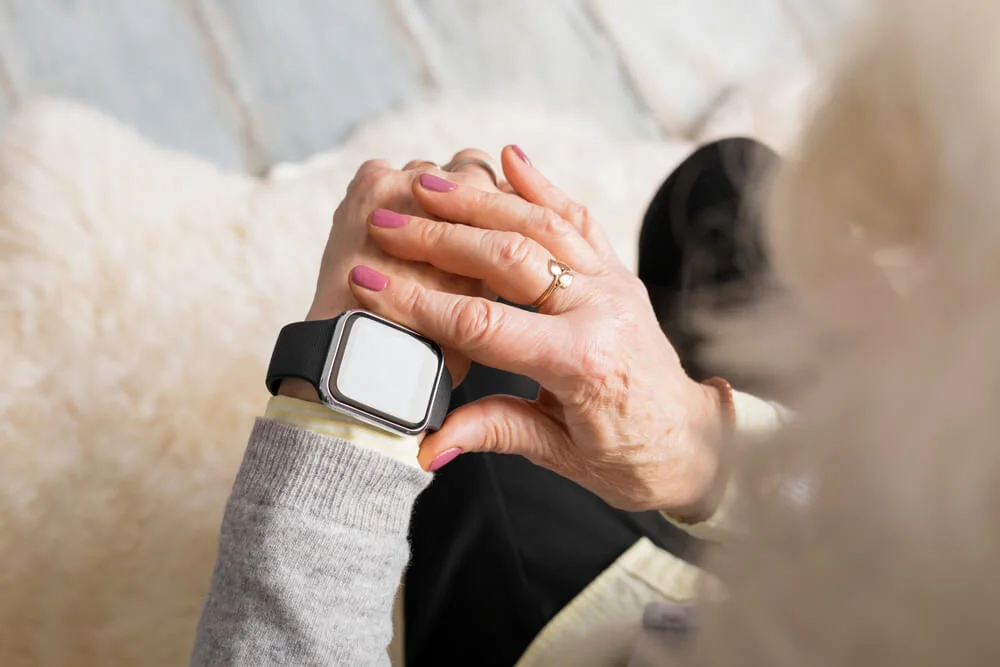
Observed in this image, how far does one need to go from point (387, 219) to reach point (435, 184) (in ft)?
0.13

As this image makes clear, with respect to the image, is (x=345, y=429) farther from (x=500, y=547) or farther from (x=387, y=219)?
(x=500, y=547)

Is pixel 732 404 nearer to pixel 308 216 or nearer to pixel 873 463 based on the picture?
pixel 873 463

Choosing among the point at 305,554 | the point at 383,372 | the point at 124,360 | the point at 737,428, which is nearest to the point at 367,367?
the point at 383,372

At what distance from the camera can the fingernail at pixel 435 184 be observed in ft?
1.62

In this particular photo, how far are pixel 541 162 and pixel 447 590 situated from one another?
2.03 feet

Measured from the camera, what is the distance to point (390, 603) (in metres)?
0.48

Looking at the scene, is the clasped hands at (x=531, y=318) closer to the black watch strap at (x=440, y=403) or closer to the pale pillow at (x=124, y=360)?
the black watch strap at (x=440, y=403)

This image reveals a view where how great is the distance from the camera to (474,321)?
0.44 meters

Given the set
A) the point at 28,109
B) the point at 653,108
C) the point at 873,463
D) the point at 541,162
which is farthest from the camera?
the point at 653,108

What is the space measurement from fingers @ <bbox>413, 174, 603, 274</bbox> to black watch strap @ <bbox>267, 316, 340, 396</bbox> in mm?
107

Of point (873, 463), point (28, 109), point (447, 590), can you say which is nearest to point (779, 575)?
point (873, 463)

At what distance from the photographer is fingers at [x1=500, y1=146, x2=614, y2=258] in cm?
54

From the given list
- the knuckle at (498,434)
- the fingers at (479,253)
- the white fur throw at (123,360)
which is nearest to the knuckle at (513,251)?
the fingers at (479,253)

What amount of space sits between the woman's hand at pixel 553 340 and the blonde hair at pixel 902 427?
118mm
